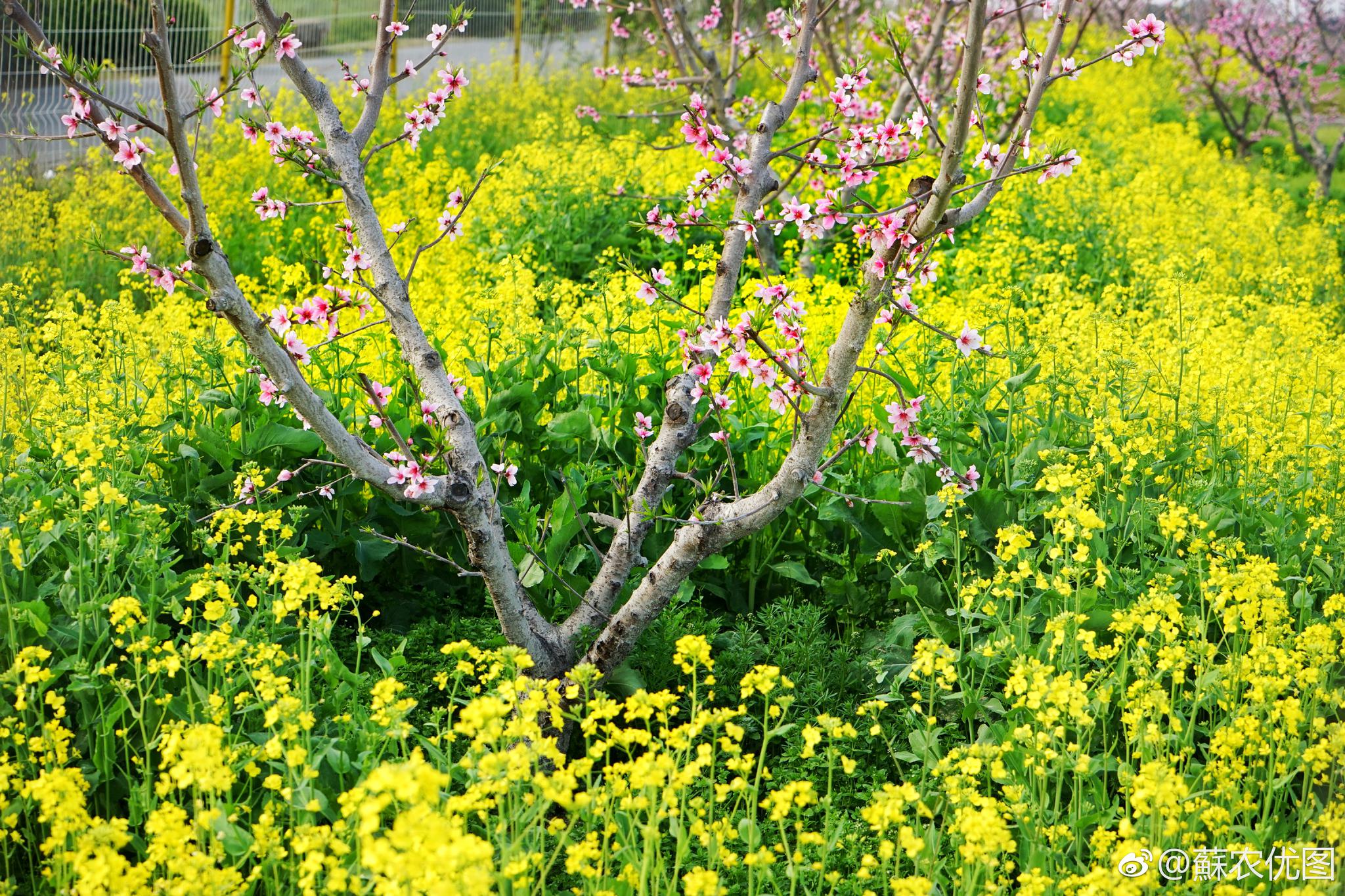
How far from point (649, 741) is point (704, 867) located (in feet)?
2.28

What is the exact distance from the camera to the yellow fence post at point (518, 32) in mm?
14812

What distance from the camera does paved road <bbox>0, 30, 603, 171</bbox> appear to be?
8.32 metres

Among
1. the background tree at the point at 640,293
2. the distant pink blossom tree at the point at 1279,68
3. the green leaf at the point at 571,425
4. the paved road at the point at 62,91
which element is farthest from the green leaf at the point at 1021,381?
the distant pink blossom tree at the point at 1279,68

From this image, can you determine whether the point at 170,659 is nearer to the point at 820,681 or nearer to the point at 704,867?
the point at 704,867

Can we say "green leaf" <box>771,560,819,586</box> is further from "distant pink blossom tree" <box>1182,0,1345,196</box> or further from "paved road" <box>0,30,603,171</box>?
"distant pink blossom tree" <box>1182,0,1345,196</box>

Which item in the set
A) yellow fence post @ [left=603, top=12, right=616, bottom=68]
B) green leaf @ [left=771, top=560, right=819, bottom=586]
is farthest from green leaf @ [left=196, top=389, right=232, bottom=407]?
yellow fence post @ [left=603, top=12, right=616, bottom=68]

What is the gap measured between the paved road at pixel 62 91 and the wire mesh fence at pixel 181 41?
0.01 m

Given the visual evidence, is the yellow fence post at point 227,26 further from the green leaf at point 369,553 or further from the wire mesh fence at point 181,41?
the green leaf at point 369,553

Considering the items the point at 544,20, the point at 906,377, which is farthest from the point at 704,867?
the point at 544,20

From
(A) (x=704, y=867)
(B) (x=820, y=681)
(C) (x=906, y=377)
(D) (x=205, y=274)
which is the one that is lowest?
(A) (x=704, y=867)

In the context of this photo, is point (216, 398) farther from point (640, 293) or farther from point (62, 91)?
point (62, 91)

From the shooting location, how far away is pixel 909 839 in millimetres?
2104

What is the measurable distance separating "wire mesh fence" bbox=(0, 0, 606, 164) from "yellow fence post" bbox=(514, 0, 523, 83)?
0.08 feet

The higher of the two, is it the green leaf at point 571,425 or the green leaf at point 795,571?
the green leaf at point 571,425
